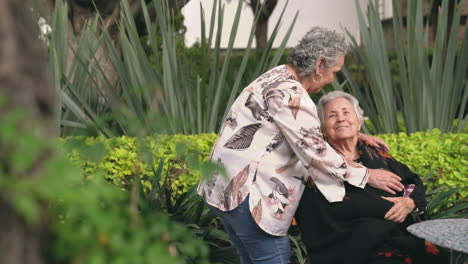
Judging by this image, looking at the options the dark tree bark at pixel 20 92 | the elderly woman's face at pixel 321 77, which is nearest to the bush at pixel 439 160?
the elderly woman's face at pixel 321 77

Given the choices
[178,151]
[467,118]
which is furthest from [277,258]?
[467,118]

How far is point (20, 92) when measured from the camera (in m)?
1.31

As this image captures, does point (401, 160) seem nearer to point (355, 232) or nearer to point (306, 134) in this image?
point (355, 232)

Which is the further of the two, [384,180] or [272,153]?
[384,180]

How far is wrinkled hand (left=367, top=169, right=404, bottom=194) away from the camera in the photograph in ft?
11.4

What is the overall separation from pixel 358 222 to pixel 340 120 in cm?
50

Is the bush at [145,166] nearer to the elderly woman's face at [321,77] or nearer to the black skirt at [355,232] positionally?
the black skirt at [355,232]

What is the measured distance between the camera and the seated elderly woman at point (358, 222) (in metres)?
3.49

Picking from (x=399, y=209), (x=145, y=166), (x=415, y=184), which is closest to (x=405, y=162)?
(x=415, y=184)

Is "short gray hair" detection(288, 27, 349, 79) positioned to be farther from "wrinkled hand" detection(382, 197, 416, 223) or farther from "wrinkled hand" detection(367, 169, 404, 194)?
"wrinkled hand" detection(382, 197, 416, 223)

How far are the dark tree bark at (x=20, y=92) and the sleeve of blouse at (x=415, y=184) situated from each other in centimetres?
262

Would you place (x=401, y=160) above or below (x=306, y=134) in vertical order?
below

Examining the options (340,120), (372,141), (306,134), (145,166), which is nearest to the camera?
(306,134)

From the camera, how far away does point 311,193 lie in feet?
11.8
